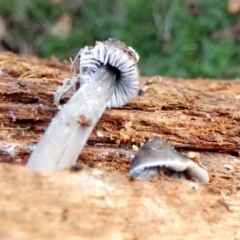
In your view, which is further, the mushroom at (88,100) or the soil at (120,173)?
the mushroom at (88,100)

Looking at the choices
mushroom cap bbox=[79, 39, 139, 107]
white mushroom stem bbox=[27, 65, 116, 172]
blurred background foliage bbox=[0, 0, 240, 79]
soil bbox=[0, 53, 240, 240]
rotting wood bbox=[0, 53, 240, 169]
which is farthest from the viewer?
blurred background foliage bbox=[0, 0, 240, 79]

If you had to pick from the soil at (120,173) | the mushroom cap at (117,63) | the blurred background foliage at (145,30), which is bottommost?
the soil at (120,173)

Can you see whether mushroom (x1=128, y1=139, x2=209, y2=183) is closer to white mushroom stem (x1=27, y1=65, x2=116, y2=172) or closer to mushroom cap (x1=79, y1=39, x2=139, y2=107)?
white mushroom stem (x1=27, y1=65, x2=116, y2=172)

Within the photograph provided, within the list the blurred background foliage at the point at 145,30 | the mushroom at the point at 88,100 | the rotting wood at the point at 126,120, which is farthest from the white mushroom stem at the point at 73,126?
the blurred background foliage at the point at 145,30

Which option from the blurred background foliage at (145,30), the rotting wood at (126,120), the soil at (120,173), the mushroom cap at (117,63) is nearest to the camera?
the soil at (120,173)

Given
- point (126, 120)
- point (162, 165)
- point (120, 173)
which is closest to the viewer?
point (162, 165)

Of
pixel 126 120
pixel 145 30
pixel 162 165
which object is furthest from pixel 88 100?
pixel 145 30

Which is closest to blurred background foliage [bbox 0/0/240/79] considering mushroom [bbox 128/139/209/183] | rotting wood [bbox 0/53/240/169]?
rotting wood [bbox 0/53/240/169]

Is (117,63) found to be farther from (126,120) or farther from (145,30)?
(145,30)

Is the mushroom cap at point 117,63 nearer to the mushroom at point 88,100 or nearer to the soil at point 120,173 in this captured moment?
the mushroom at point 88,100
